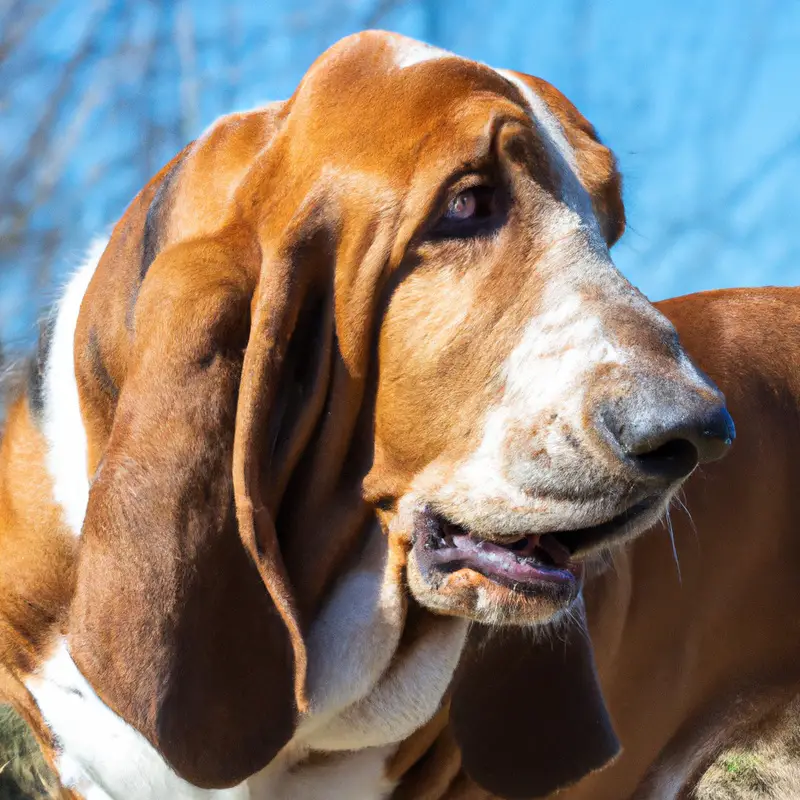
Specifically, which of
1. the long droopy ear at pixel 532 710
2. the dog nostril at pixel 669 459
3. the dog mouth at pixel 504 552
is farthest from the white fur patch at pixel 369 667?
the dog nostril at pixel 669 459

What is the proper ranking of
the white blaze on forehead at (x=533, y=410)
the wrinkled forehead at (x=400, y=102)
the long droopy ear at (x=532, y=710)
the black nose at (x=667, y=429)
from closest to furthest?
the black nose at (x=667, y=429) → the white blaze on forehead at (x=533, y=410) → the wrinkled forehead at (x=400, y=102) → the long droopy ear at (x=532, y=710)

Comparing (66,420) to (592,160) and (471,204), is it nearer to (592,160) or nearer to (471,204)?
(471,204)

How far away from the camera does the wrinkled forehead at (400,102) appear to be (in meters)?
2.16

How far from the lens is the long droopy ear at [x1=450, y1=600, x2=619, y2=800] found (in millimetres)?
2611

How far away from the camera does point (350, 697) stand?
2332 millimetres

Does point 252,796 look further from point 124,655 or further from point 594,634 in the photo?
point 594,634

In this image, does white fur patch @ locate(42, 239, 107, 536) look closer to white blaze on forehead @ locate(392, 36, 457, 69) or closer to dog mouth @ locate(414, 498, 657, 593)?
dog mouth @ locate(414, 498, 657, 593)

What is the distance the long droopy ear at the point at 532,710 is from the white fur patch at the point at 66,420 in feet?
3.17

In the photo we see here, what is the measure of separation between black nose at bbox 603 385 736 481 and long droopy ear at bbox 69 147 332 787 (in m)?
0.67

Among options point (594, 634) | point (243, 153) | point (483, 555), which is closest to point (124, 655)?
point (483, 555)

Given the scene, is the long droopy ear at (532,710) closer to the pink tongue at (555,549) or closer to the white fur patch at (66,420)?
the pink tongue at (555,549)

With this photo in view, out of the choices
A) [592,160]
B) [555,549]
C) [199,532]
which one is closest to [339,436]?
[199,532]

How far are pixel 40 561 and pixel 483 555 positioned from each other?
0.99m

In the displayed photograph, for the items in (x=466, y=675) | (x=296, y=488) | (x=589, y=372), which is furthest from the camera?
(x=466, y=675)
